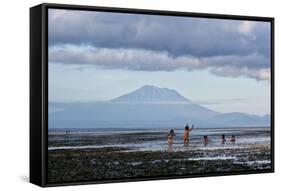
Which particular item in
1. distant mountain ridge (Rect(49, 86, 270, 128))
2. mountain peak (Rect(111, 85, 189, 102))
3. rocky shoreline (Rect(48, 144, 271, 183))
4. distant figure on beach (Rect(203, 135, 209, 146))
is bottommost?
rocky shoreline (Rect(48, 144, 271, 183))

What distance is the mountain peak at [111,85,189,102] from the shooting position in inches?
424

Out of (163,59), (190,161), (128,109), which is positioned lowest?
(190,161)

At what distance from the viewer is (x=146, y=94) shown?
1080 centimetres

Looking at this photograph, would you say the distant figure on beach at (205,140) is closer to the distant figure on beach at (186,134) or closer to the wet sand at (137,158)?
the wet sand at (137,158)

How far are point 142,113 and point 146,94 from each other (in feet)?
0.98

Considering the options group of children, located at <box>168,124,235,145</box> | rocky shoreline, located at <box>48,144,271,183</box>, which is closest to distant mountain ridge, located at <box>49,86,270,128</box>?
group of children, located at <box>168,124,235,145</box>

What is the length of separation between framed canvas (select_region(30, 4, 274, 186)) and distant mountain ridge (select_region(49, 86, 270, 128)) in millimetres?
15

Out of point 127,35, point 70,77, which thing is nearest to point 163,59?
point 127,35

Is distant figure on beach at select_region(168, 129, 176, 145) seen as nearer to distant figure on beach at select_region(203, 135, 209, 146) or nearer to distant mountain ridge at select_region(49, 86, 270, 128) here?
distant mountain ridge at select_region(49, 86, 270, 128)

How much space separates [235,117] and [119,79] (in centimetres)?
206

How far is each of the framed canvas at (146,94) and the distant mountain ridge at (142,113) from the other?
1 centimetres

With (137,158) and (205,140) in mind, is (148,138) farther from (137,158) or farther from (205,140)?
(205,140)

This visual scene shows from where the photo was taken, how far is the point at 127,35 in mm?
10734

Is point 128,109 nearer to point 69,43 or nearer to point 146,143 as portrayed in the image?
point 146,143
